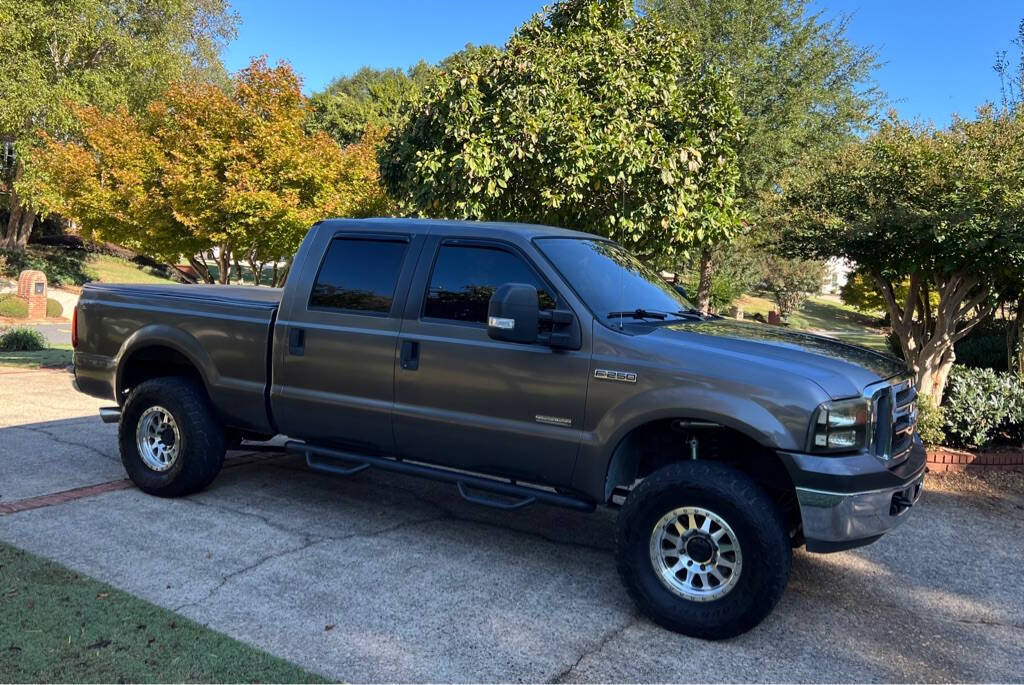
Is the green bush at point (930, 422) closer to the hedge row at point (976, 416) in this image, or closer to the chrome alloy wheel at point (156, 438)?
the hedge row at point (976, 416)

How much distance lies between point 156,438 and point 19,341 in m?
12.7

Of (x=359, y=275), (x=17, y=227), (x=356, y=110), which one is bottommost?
(x=359, y=275)

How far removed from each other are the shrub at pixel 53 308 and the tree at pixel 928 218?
2335cm

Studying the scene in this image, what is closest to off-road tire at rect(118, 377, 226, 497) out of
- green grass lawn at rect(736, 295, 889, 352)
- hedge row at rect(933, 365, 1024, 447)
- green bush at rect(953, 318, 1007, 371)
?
hedge row at rect(933, 365, 1024, 447)

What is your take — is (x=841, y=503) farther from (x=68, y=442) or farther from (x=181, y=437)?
(x=68, y=442)

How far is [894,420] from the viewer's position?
419cm

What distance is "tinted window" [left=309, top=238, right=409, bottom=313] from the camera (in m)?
5.25

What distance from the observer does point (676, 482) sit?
4086 millimetres

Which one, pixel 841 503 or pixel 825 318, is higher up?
pixel 825 318

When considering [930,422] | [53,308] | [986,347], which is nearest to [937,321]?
[930,422]

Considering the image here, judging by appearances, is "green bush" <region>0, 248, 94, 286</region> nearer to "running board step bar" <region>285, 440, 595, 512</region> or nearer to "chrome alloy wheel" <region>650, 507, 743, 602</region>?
"running board step bar" <region>285, 440, 595, 512</region>

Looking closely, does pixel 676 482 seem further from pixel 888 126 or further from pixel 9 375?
pixel 9 375

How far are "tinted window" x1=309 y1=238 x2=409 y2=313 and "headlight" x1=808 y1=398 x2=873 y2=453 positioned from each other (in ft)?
8.78

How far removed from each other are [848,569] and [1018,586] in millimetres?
1014
